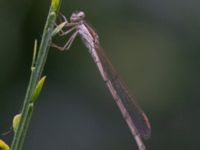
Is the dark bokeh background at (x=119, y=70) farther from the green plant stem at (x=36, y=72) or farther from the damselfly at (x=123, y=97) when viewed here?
the green plant stem at (x=36, y=72)

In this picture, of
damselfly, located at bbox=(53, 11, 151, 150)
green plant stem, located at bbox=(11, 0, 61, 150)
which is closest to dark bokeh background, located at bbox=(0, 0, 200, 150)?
damselfly, located at bbox=(53, 11, 151, 150)

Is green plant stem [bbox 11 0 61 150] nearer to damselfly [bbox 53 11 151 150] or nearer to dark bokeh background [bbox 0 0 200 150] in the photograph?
damselfly [bbox 53 11 151 150]

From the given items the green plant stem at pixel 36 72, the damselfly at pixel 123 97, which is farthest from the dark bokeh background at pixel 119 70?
the green plant stem at pixel 36 72

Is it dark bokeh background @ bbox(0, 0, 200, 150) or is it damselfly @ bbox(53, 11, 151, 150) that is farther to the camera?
dark bokeh background @ bbox(0, 0, 200, 150)

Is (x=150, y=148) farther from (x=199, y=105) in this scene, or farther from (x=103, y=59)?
(x=103, y=59)

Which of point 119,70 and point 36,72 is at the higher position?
point 36,72

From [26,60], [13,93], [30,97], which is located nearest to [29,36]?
[26,60]

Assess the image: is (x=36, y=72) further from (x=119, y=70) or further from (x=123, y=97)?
(x=119, y=70)

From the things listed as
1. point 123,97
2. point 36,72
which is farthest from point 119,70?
point 36,72
